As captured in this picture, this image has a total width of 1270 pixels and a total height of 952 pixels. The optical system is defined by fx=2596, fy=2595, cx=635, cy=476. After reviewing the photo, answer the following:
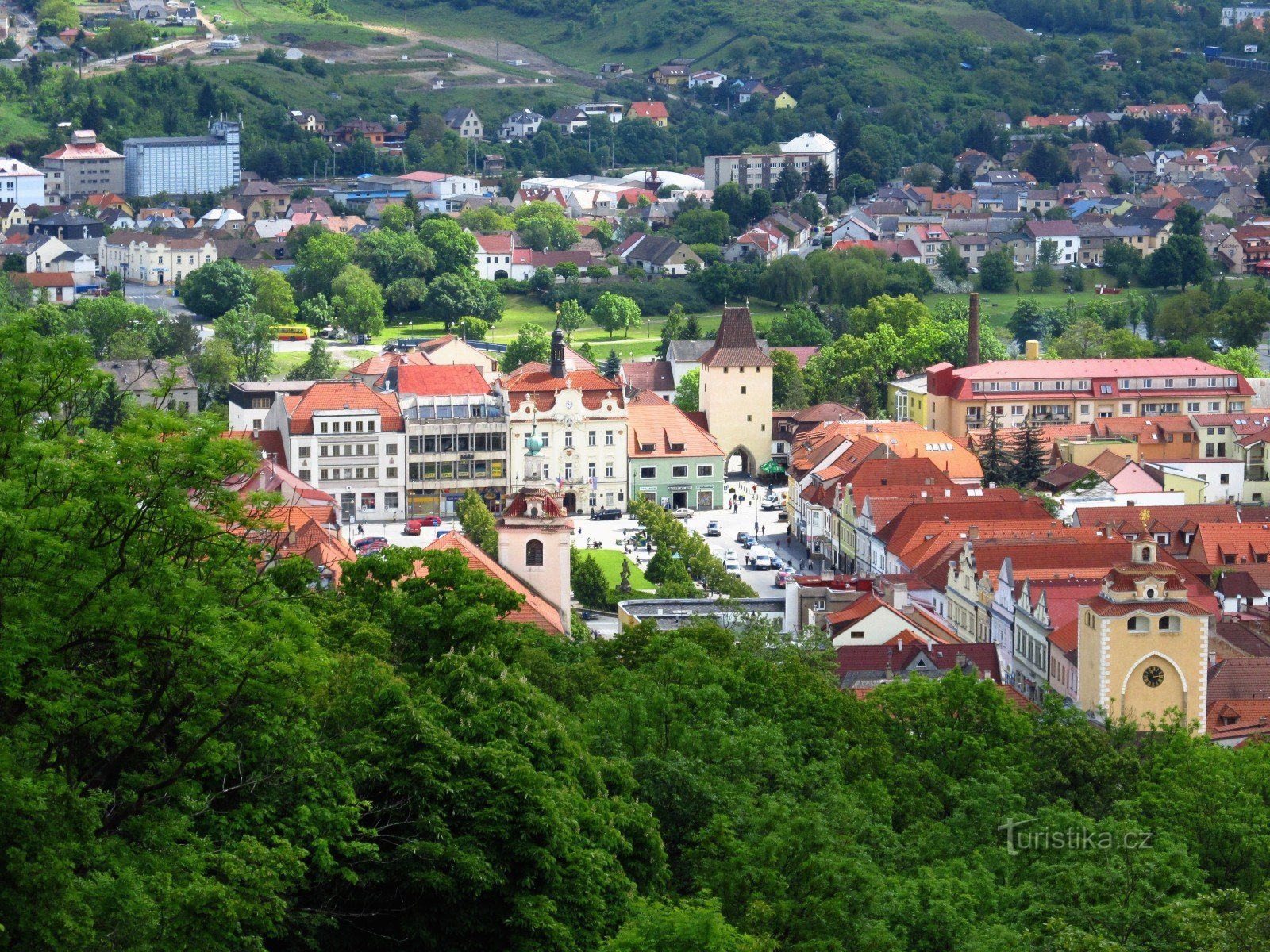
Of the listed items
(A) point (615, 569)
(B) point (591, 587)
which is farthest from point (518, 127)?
(B) point (591, 587)

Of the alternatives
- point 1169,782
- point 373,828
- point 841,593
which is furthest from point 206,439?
point 841,593

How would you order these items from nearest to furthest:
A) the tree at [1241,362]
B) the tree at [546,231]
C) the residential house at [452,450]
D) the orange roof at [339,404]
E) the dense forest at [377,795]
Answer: the dense forest at [377,795] < the orange roof at [339,404] < the residential house at [452,450] < the tree at [1241,362] < the tree at [546,231]

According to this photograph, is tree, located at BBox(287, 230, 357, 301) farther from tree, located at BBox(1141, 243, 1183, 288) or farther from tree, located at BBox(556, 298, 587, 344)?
tree, located at BBox(1141, 243, 1183, 288)

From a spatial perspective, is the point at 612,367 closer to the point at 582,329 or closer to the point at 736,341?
the point at 736,341

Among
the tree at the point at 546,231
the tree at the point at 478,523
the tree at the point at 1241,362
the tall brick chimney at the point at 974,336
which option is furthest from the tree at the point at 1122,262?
the tree at the point at 478,523

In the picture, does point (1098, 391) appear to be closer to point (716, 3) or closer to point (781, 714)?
point (781, 714)

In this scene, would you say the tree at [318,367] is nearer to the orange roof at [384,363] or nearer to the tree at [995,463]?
the orange roof at [384,363]
